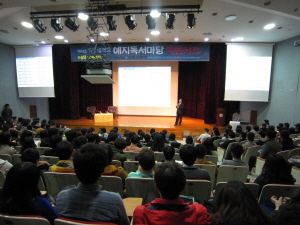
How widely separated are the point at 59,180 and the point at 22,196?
0.80m

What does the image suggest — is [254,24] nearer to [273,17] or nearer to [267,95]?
[273,17]

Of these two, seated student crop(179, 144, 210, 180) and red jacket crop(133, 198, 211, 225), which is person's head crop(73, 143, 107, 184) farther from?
seated student crop(179, 144, 210, 180)

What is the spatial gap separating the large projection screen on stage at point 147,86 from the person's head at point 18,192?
8.83 metres

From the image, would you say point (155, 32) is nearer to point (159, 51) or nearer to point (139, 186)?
point (159, 51)

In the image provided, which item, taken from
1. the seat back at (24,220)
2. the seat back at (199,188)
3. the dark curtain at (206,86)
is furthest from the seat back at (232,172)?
the dark curtain at (206,86)

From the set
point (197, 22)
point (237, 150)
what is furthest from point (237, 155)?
point (197, 22)

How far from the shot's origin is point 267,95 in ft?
25.3

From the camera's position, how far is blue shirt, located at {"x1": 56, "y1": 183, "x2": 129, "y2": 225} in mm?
1051

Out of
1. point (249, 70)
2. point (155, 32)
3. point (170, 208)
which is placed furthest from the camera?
point (249, 70)

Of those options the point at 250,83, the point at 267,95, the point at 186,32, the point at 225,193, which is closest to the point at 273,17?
the point at 186,32

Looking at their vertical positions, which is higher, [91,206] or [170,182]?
[170,182]

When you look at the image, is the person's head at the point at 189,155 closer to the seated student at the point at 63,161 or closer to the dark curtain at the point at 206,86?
the seated student at the point at 63,161

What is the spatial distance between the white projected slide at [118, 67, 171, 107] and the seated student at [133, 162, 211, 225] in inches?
346

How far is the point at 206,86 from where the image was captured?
8.77 metres
